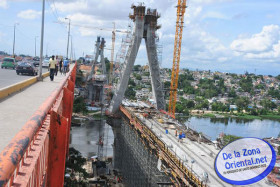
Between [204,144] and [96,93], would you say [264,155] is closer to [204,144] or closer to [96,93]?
[204,144]

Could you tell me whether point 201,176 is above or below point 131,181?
above

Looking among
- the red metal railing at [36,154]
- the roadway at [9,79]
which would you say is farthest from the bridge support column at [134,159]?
the red metal railing at [36,154]

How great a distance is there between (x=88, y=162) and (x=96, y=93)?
39.6 m

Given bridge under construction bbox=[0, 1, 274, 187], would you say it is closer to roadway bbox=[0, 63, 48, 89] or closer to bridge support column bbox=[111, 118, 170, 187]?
bridge support column bbox=[111, 118, 170, 187]

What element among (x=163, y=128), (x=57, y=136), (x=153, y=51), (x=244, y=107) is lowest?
(x=244, y=107)

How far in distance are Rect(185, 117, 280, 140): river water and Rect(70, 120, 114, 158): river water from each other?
23555 mm

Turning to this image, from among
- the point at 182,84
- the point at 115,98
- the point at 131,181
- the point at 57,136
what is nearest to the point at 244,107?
the point at 182,84

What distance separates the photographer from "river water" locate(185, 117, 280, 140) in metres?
74.3

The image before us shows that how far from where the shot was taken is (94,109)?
234 ft

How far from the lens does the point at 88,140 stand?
150 ft

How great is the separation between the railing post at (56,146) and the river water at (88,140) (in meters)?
35.2

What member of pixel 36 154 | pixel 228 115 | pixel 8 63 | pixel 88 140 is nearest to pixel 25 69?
pixel 8 63

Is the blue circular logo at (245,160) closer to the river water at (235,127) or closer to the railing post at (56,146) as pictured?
the railing post at (56,146)

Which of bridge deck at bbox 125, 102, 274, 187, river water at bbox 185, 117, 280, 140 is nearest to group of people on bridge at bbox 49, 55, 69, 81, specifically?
bridge deck at bbox 125, 102, 274, 187
